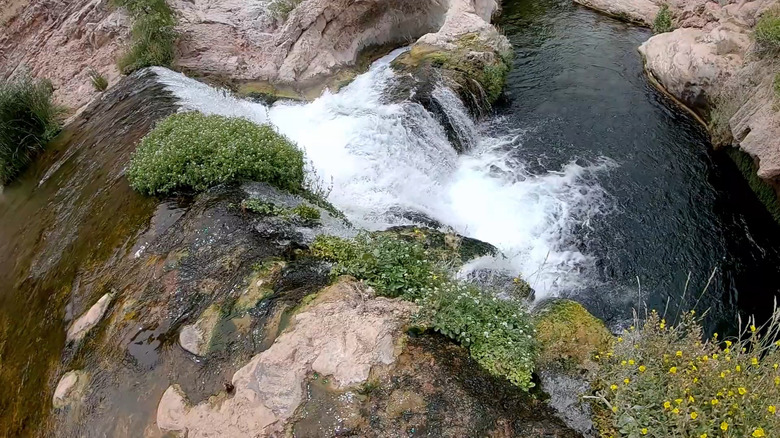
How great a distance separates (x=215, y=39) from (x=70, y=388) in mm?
11108

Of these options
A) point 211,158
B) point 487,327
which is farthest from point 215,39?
point 487,327

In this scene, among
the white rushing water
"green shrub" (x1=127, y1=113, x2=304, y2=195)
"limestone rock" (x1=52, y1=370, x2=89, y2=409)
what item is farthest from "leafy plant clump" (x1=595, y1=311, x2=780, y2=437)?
"green shrub" (x1=127, y1=113, x2=304, y2=195)

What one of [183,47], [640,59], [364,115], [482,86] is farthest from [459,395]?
[640,59]

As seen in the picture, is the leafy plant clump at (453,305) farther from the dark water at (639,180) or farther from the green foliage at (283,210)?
the dark water at (639,180)

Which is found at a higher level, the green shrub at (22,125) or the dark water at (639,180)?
the green shrub at (22,125)

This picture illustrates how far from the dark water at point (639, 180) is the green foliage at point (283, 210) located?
4748mm

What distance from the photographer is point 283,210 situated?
6.90m

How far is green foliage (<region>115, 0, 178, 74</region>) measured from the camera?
1237cm

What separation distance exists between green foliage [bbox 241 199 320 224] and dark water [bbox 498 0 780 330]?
4748 mm

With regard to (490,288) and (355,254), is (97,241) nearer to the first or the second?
(355,254)

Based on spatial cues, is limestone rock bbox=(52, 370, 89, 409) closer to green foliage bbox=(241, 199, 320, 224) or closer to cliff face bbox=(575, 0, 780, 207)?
green foliage bbox=(241, 199, 320, 224)

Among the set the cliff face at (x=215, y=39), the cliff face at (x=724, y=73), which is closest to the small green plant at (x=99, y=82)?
the cliff face at (x=215, y=39)

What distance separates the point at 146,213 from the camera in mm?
7227

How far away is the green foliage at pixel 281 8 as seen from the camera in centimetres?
1404
